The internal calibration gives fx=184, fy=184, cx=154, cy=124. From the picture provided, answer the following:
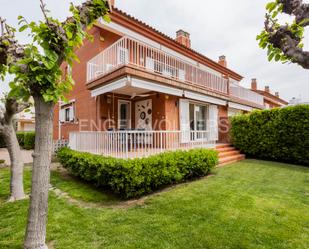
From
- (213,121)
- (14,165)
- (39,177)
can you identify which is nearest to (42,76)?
(39,177)

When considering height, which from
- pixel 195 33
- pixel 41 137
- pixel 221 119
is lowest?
pixel 41 137

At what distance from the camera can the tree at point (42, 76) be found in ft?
9.45

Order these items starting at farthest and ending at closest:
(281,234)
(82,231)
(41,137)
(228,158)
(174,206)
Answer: (228,158)
(174,206)
(82,231)
(281,234)
(41,137)

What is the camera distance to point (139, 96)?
12492mm

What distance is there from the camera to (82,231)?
415 cm

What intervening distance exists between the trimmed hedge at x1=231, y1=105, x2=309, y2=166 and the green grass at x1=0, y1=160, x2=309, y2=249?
4354 millimetres

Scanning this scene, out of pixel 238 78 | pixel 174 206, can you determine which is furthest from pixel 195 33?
pixel 174 206

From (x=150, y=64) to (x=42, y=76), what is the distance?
28.9 ft

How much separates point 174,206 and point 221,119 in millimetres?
12131

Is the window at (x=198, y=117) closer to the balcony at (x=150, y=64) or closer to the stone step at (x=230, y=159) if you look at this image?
the balcony at (x=150, y=64)

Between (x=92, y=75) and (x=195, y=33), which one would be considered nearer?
(x=92, y=75)

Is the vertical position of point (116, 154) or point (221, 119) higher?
point (221, 119)

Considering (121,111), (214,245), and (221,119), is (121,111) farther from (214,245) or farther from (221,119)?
(214,245)

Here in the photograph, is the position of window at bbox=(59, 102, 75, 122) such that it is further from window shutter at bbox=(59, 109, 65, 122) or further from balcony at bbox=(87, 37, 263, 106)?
balcony at bbox=(87, 37, 263, 106)
